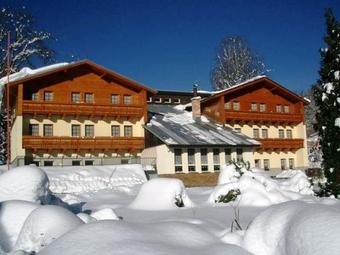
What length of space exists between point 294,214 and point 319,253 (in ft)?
3.05

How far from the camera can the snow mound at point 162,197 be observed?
1502 centimetres

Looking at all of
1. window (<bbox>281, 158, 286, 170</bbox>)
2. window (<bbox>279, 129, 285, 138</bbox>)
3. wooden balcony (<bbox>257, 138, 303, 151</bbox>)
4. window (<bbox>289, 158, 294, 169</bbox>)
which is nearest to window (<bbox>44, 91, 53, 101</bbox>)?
wooden balcony (<bbox>257, 138, 303, 151</bbox>)

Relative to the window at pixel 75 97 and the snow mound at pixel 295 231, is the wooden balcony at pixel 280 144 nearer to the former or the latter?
the window at pixel 75 97

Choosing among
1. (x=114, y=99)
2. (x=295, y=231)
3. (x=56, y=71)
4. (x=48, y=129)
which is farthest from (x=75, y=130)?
(x=295, y=231)

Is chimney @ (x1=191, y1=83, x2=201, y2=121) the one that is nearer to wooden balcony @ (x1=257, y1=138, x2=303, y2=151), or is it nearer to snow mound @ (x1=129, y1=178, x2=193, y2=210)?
wooden balcony @ (x1=257, y1=138, x2=303, y2=151)

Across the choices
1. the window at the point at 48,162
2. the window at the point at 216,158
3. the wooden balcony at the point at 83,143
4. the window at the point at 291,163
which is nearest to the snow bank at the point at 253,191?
the wooden balcony at the point at 83,143

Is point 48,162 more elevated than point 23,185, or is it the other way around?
point 48,162

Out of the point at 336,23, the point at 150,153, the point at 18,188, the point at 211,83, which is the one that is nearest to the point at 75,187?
the point at 150,153

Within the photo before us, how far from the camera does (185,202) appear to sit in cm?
1541

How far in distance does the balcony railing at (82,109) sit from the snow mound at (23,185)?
23.7 m

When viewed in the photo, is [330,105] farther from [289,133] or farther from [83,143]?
[289,133]

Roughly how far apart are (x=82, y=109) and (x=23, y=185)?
25.3 metres

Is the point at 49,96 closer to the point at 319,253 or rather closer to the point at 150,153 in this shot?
the point at 150,153

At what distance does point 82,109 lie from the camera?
3566 centimetres
